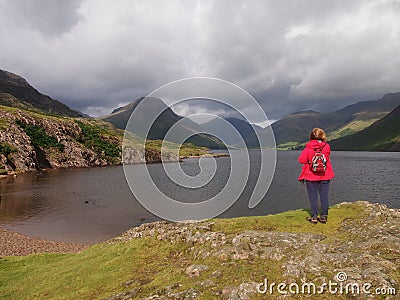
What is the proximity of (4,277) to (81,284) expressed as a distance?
24.9 feet

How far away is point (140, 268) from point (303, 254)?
828 centimetres

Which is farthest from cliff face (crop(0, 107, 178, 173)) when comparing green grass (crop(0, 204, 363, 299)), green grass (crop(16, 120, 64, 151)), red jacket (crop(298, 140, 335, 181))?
red jacket (crop(298, 140, 335, 181))

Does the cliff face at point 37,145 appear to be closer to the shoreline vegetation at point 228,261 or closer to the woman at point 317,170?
the shoreline vegetation at point 228,261

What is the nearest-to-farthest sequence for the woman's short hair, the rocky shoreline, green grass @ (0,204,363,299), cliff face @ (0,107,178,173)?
green grass @ (0,204,363,299)
the woman's short hair
the rocky shoreline
cliff face @ (0,107,178,173)

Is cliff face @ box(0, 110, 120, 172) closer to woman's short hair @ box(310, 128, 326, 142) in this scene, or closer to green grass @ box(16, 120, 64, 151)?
green grass @ box(16, 120, 64, 151)

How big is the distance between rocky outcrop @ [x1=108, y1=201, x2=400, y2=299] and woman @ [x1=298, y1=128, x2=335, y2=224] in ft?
5.60

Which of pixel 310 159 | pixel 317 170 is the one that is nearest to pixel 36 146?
pixel 310 159

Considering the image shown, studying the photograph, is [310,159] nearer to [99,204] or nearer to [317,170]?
[317,170]

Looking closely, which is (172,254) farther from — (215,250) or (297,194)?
(297,194)

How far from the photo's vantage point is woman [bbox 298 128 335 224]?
628 inches

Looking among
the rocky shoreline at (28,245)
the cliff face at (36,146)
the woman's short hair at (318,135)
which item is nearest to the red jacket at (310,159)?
the woman's short hair at (318,135)

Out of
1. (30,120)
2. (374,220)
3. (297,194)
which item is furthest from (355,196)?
(30,120)

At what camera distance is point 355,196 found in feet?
237

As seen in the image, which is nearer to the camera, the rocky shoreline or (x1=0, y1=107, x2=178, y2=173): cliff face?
Answer: the rocky shoreline
